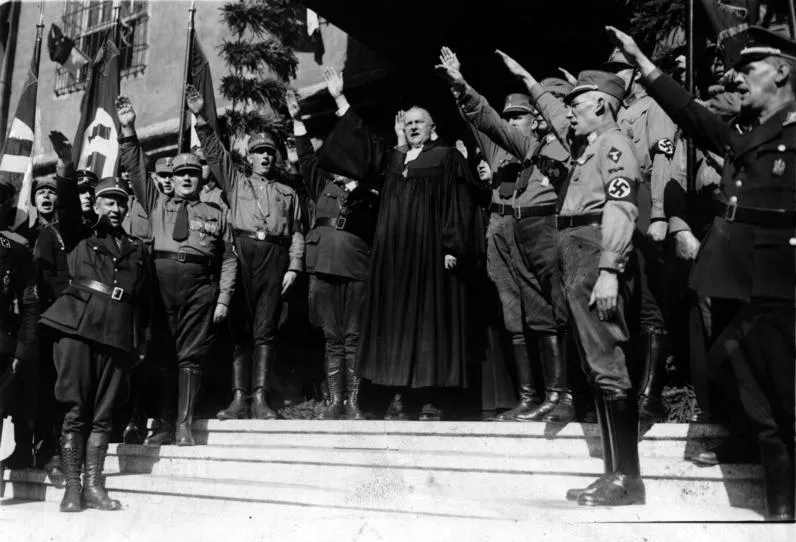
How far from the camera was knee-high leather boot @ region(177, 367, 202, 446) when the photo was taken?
6289 millimetres

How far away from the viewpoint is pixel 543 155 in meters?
5.44

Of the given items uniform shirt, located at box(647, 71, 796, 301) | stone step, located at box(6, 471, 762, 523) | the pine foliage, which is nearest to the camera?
uniform shirt, located at box(647, 71, 796, 301)

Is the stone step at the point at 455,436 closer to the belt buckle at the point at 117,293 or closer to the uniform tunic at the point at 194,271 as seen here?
the uniform tunic at the point at 194,271

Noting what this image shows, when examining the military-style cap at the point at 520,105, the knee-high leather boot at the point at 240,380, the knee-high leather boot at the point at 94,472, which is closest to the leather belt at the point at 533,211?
the military-style cap at the point at 520,105

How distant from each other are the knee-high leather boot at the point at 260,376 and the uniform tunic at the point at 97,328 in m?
1.05

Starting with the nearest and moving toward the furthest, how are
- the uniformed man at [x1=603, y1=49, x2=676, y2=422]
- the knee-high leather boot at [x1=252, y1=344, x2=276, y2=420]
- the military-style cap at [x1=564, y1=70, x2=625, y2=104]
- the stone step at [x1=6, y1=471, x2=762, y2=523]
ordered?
the stone step at [x1=6, y1=471, x2=762, y2=523] → the military-style cap at [x1=564, y1=70, x2=625, y2=104] → the uniformed man at [x1=603, y1=49, x2=676, y2=422] → the knee-high leather boot at [x1=252, y1=344, x2=276, y2=420]

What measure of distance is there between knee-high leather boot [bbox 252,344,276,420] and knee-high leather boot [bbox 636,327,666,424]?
9.90 ft

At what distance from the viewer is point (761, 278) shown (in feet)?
11.7

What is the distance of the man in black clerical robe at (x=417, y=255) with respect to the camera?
5949 mm

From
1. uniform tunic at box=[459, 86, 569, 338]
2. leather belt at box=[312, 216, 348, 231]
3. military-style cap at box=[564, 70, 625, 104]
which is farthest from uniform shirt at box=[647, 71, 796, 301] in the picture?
leather belt at box=[312, 216, 348, 231]

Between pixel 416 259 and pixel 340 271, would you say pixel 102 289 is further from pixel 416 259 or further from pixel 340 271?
pixel 416 259

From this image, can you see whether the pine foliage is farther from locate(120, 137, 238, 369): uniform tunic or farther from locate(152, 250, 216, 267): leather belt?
locate(152, 250, 216, 267): leather belt

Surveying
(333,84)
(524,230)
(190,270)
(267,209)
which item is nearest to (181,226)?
(190,270)

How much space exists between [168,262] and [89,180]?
1768mm
